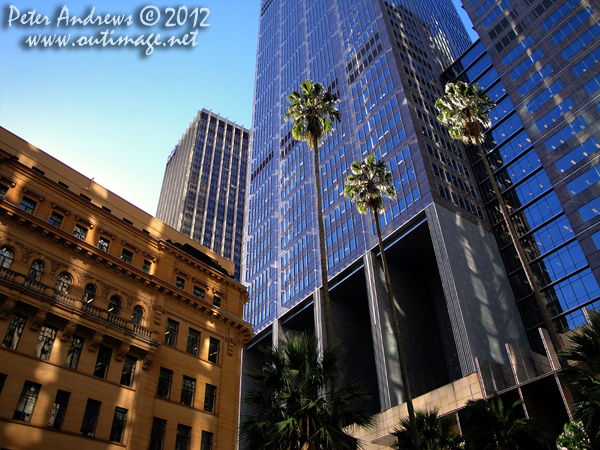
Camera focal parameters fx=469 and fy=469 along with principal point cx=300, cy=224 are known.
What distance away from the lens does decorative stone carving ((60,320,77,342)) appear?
30.1m

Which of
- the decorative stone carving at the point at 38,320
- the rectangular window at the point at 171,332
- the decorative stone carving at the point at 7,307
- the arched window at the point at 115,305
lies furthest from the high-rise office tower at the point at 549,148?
the decorative stone carving at the point at 7,307

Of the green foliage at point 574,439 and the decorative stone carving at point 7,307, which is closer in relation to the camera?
the green foliage at point 574,439

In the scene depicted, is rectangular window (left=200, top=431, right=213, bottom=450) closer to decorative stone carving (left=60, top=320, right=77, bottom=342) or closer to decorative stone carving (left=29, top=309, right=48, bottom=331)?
decorative stone carving (left=60, top=320, right=77, bottom=342)

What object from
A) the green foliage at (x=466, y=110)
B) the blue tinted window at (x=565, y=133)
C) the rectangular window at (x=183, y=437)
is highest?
the blue tinted window at (x=565, y=133)

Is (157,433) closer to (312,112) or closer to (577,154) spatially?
(312,112)

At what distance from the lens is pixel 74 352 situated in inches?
1202

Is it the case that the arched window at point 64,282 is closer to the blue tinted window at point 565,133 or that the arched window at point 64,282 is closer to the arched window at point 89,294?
the arched window at point 89,294

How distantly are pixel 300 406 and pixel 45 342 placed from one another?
18.2 m

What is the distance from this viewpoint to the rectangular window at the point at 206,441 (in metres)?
33.7

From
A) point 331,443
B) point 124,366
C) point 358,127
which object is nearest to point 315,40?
point 358,127

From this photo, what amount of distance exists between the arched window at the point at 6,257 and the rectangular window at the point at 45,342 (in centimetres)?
471

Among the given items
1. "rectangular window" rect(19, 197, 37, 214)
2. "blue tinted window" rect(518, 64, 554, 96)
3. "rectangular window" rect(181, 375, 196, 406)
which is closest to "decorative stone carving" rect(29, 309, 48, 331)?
"rectangular window" rect(19, 197, 37, 214)

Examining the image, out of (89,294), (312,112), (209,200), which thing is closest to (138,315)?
(89,294)

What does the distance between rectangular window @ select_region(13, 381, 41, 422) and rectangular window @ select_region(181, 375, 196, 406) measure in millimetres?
10313
